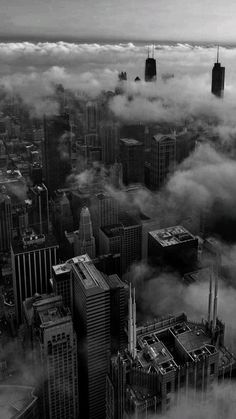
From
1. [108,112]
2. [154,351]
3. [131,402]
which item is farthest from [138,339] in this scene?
[108,112]

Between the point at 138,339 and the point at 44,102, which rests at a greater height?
the point at 44,102

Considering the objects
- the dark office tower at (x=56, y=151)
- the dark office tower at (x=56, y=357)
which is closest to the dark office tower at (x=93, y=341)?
the dark office tower at (x=56, y=357)

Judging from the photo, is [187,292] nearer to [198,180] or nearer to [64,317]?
[64,317]

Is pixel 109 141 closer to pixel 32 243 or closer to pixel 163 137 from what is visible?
pixel 163 137

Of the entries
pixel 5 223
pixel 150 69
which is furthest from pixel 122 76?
pixel 5 223

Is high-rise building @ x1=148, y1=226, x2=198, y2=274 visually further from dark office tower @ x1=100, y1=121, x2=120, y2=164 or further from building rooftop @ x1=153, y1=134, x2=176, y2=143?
dark office tower @ x1=100, y1=121, x2=120, y2=164

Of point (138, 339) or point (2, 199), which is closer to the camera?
point (138, 339)

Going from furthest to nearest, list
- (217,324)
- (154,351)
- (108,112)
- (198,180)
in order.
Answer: (108,112), (198,180), (217,324), (154,351)
